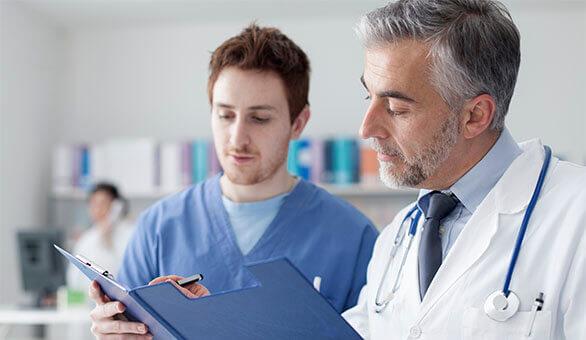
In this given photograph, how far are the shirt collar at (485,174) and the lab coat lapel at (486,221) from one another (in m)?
0.04

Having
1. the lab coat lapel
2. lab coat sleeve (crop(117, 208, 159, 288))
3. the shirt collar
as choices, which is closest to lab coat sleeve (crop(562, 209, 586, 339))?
the lab coat lapel

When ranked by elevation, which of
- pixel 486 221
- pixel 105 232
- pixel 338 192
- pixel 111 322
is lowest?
pixel 105 232

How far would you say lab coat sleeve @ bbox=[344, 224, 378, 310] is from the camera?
2.03 m

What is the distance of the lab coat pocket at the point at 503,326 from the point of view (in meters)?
1.36

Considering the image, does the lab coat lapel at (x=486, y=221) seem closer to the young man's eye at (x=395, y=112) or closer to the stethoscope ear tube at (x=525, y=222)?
the stethoscope ear tube at (x=525, y=222)

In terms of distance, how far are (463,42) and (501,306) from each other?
1.64 ft

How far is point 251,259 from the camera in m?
2.05

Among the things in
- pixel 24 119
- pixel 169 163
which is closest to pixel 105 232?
pixel 169 163

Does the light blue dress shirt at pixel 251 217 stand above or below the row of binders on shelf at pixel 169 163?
above

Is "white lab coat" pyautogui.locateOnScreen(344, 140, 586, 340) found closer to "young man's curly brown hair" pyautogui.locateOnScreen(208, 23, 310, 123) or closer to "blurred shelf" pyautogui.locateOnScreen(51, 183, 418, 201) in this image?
"young man's curly brown hair" pyautogui.locateOnScreen(208, 23, 310, 123)

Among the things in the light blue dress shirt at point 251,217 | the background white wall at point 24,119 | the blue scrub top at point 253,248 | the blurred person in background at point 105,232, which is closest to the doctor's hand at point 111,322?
the blue scrub top at point 253,248

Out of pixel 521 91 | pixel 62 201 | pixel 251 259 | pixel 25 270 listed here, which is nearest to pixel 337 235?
pixel 251 259

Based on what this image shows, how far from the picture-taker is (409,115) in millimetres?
1581

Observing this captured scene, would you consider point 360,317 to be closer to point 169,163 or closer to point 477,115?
point 477,115
